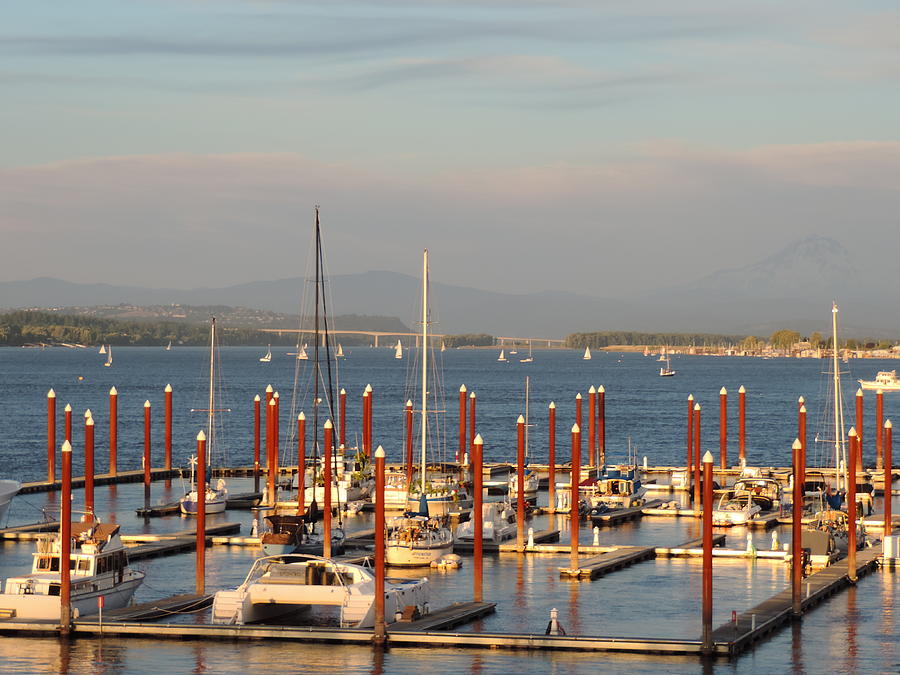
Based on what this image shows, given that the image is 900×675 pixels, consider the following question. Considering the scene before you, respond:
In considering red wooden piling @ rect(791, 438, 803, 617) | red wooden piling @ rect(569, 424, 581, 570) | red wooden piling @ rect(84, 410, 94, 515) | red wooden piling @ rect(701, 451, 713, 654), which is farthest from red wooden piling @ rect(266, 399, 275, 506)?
red wooden piling @ rect(701, 451, 713, 654)

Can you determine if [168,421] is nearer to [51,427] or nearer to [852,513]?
[51,427]

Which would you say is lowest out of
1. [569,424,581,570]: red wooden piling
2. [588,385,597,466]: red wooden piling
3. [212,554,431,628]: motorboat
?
[212,554,431,628]: motorboat

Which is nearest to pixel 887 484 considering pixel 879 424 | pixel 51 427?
pixel 879 424

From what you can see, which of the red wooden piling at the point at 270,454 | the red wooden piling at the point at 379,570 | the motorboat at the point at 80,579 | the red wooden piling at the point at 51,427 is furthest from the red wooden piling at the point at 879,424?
the motorboat at the point at 80,579

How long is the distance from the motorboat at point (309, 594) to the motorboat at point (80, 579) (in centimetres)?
308

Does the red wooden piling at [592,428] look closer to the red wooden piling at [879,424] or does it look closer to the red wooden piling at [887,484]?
the red wooden piling at [879,424]

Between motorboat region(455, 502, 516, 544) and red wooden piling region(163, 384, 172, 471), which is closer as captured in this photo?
motorboat region(455, 502, 516, 544)

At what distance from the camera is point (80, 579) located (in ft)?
116

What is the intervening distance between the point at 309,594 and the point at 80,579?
545cm

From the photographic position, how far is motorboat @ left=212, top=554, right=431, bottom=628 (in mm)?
34094

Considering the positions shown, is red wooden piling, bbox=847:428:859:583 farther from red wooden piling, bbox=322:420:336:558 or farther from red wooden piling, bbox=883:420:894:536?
red wooden piling, bbox=322:420:336:558

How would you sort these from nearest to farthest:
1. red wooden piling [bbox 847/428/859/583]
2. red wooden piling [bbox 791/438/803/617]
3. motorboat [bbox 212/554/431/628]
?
motorboat [bbox 212/554/431/628], red wooden piling [bbox 791/438/803/617], red wooden piling [bbox 847/428/859/583]

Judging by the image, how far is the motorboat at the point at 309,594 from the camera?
112 ft

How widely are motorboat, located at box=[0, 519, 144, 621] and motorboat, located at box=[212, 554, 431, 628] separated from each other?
3075mm
